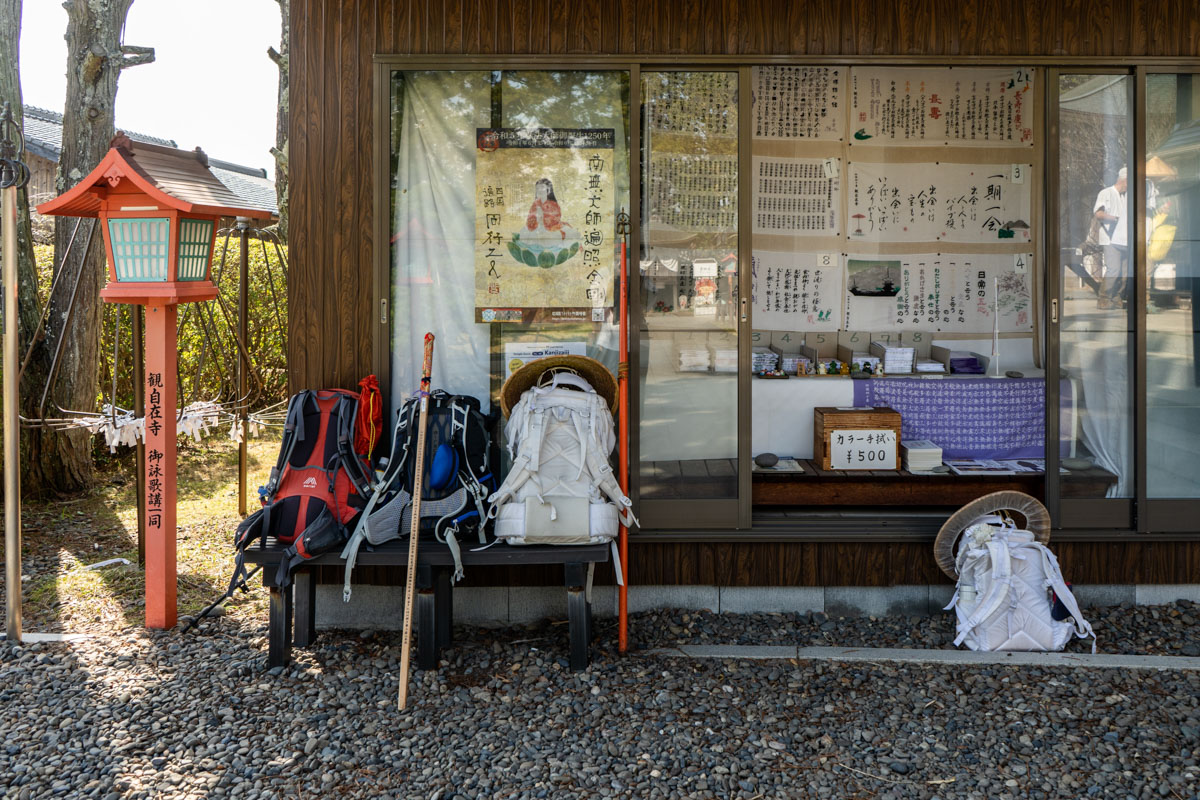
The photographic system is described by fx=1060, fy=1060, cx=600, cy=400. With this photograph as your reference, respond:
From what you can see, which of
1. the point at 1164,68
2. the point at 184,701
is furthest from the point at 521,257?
the point at 1164,68

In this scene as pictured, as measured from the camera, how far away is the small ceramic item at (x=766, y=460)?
5.89 m

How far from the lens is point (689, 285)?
511 cm

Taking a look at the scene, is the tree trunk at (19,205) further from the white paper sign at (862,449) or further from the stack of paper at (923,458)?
the stack of paper at (923,458)

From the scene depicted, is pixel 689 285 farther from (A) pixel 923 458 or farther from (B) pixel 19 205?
(B) pixel 19 205

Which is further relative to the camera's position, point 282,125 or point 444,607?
point 282,125

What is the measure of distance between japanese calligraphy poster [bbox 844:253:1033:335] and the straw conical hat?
2.09 meters

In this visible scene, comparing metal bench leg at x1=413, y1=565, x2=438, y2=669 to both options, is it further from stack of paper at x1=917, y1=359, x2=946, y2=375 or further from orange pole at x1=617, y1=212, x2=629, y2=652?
stack of paper at x1=917, y1=359, x2=946, y2=375

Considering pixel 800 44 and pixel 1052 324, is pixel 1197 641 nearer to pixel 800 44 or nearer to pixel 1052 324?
pixel 1052 324

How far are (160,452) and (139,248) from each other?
0.94 meters

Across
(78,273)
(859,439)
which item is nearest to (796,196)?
(859,439)

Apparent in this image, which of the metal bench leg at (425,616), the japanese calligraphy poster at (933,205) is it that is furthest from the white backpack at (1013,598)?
the japanese calligraphy poster at (933,205)

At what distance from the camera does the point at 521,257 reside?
5.03 metres

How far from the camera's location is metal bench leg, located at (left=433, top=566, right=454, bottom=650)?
4.69m

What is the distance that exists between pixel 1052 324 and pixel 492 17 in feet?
10.1
